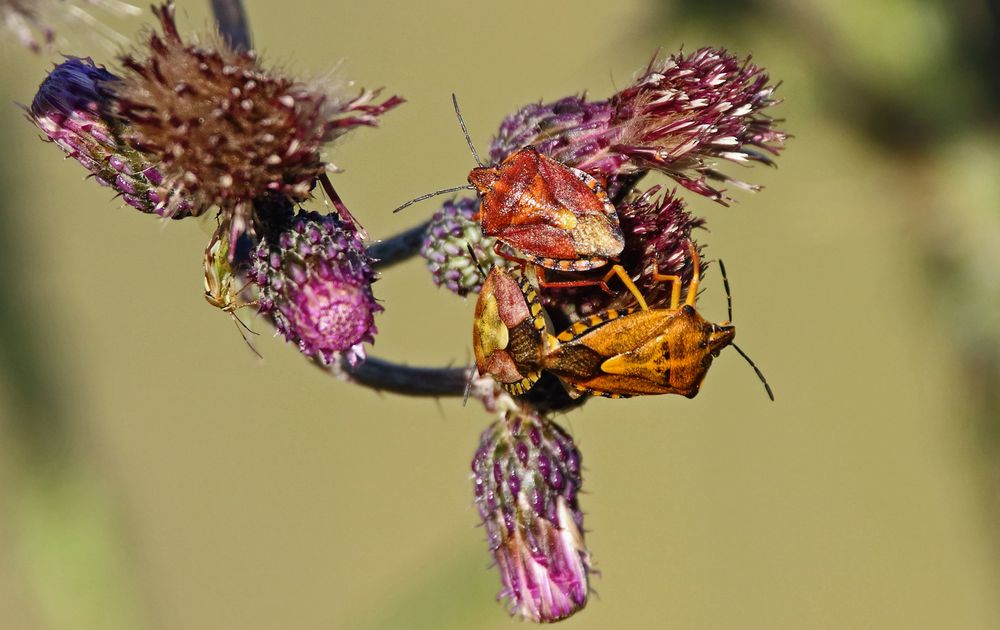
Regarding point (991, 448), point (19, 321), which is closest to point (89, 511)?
point (19, 321)

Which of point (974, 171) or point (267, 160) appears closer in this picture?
point (267, 160)

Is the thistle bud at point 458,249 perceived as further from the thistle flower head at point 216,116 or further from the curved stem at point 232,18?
the curved stem at point 232,18

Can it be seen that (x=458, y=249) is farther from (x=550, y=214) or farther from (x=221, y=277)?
(x=221, y=277)

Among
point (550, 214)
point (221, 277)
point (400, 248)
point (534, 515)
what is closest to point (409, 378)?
point (400, 248)

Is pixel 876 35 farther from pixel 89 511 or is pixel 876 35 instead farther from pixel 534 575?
pixel 89 511

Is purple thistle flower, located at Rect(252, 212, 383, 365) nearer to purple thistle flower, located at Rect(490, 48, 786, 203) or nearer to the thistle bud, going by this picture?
the thistle bud

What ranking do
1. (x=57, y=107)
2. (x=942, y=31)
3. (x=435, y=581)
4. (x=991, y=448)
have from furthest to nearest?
(x=991, y=448) < (x=942, y=31) < (x=435, y=581) < (x=57, y=107)
